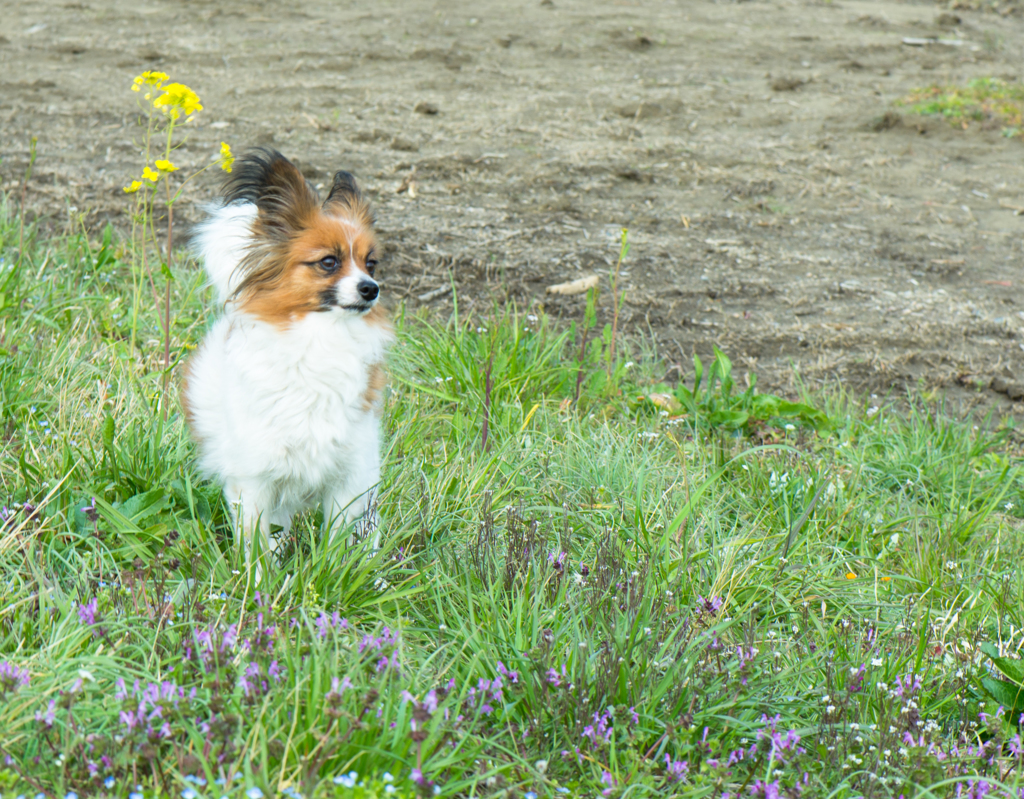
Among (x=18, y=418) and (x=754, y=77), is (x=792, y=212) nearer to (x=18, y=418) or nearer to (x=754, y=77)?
(x=754, y=77)

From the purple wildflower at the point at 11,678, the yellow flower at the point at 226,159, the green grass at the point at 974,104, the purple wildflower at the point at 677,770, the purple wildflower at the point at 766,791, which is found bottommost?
the purple wildflower at the point at 677,770

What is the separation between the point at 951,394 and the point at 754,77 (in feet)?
17.6

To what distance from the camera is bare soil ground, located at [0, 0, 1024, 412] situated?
203 inches

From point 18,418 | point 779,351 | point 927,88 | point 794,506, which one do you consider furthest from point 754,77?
point 18,418

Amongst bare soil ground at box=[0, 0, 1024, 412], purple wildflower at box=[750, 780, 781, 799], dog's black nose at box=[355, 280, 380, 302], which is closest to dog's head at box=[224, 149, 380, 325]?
dog's black nose at box=[355, 280, 380, 302]

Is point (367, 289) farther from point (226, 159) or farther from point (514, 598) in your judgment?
point (514, 598)

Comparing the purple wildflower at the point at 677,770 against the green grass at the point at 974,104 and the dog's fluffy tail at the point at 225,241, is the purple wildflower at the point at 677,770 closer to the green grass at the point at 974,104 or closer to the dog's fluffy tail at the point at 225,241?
the dog's fluffy tail at the point at 225,241

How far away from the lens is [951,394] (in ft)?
15.1

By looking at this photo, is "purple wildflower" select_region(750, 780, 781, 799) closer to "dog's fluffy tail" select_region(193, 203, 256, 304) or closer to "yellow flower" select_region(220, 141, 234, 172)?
"dog's fluffy tail" select_region(193, 203, 256, 304)

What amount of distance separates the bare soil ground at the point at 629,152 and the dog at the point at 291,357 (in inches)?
84.2

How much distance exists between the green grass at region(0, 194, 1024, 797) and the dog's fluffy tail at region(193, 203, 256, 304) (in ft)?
1.89

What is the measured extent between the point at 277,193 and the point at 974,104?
24.0ft

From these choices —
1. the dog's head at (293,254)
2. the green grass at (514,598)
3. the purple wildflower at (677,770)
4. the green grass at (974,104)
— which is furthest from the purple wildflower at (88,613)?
the green grass at (974,104)

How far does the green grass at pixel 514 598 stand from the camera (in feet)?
6.56
